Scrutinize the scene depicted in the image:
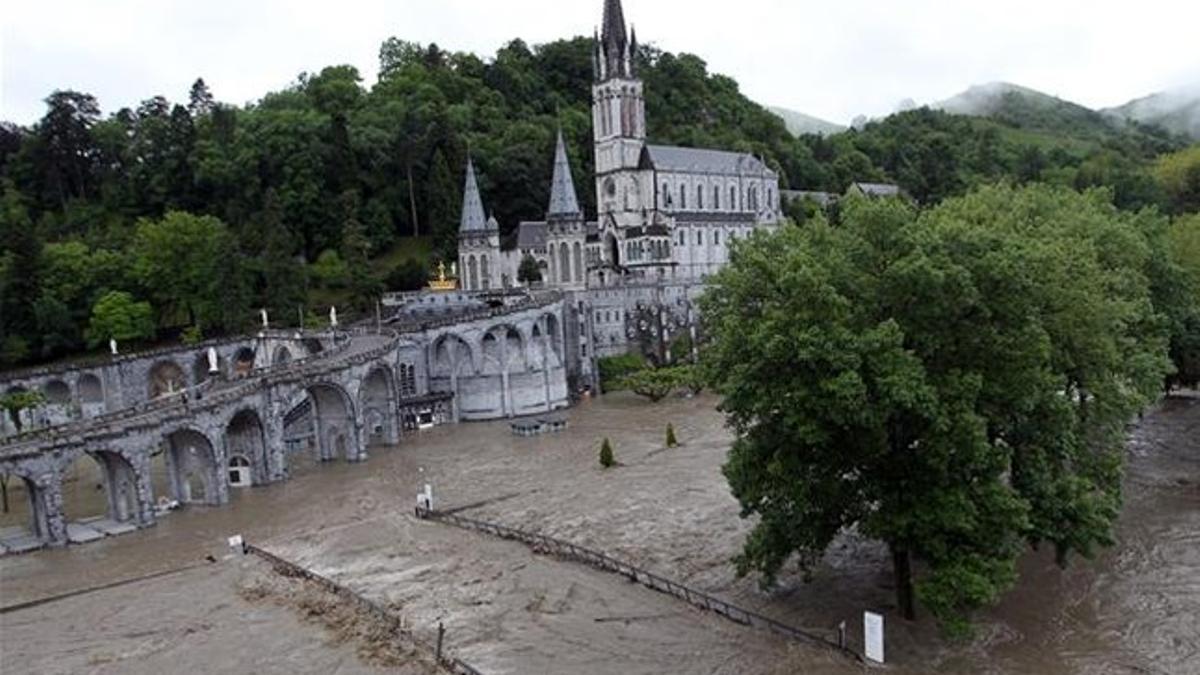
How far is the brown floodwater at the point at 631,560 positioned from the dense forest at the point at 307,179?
1271 inches

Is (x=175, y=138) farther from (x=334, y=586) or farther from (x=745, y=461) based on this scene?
(x=745, y=461)

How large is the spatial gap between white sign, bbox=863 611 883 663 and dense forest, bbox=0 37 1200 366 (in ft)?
202

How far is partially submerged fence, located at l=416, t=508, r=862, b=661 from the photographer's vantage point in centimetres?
2348

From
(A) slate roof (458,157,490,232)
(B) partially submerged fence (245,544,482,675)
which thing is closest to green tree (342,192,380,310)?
(A) slate roof (458,157,490,232)

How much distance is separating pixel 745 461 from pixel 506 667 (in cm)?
739

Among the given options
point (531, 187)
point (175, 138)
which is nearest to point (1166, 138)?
point (531, 187)

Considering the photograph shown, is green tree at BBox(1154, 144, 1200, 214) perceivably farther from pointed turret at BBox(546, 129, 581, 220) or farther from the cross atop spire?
pointed turret at BBox(546, 129, 581, 220)

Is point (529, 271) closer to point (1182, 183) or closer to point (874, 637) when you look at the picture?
point (874, 637)

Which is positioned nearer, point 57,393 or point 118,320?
point 57,393

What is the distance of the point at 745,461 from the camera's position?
2294cm

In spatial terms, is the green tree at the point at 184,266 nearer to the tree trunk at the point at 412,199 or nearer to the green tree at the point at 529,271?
the tree trunk at the point at 412,199

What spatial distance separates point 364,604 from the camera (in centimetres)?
2741

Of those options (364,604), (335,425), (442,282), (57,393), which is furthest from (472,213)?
(364,604)

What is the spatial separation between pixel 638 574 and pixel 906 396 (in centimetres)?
1207
